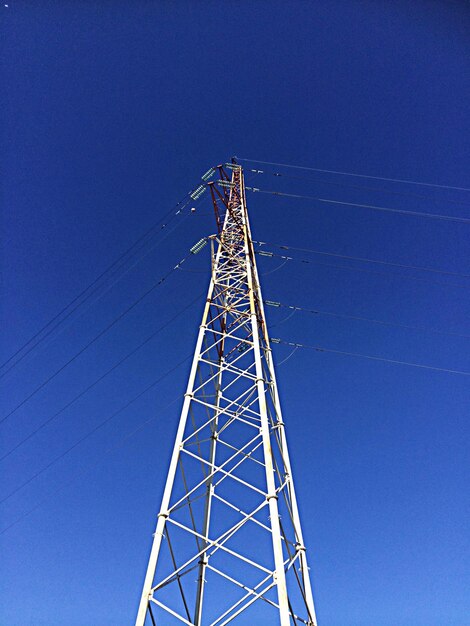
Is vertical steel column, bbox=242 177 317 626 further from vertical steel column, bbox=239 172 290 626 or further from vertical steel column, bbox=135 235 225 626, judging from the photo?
vertical steel column, bbox=135 235 225 626

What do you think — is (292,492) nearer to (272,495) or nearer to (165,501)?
(272,495)

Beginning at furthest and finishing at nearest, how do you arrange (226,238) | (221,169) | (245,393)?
(221,169) → (226,238) → (245,393)

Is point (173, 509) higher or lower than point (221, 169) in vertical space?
lower

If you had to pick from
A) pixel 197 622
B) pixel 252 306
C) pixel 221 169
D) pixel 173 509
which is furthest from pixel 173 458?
pixel 221 169

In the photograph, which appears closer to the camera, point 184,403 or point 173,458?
point 173,458

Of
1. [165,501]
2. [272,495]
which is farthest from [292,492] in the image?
→ [165,501]

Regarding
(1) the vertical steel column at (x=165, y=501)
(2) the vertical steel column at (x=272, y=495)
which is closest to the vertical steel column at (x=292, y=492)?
(2) the vertical steel column at (x=272, y=495)

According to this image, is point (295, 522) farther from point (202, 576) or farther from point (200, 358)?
point (200, 358)

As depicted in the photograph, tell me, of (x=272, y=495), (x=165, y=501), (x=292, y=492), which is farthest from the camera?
(x=292, y=492)

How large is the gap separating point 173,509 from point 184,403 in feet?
8.19

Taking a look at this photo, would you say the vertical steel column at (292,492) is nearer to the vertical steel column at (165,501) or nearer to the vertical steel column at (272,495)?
the vertical steel column at (272,495)

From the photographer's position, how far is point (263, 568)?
25.1 feet

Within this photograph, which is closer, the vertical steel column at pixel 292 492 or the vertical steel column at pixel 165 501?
the vertical steel column at pixel 165 501

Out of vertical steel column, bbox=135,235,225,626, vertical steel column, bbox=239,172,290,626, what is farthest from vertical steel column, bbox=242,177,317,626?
vertical steel column, bbox=135,235,225,626
